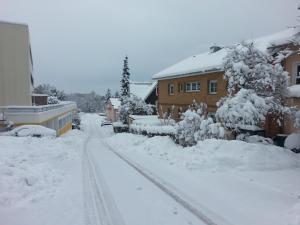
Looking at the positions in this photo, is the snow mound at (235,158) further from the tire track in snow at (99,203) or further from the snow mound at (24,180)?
the snow mound at (24,180)

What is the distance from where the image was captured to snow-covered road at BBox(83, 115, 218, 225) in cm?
648

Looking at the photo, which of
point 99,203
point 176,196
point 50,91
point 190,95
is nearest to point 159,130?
point 190,95

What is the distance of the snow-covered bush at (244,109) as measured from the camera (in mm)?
14094

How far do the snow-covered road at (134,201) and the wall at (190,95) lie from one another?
13553mm

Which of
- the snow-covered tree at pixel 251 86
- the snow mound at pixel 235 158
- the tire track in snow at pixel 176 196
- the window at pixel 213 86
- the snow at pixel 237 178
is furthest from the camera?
the window at pixel 213 86

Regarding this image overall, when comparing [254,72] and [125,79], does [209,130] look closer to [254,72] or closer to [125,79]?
[254,72]

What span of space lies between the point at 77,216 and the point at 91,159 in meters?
8.25

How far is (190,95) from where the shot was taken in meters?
27.7

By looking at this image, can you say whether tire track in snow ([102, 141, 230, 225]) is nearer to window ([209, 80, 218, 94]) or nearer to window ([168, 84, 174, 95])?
window ([209, 80, 218, 94])

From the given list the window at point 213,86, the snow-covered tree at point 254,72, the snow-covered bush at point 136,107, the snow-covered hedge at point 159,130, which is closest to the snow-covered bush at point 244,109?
the snow-covered tree at point 254,72

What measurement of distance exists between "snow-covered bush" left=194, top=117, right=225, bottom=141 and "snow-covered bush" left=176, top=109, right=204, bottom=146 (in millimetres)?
444

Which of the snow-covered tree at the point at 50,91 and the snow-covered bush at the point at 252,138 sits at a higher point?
the snow-covered tree at the point at 50,91

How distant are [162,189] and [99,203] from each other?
6.29 feet

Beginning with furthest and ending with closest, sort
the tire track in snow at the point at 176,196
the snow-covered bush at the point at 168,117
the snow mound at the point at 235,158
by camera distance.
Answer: the snow-covered bush at the point at 168,117, the snow mound at the point at 235,158, the tire track in snow at the point at 176,196
